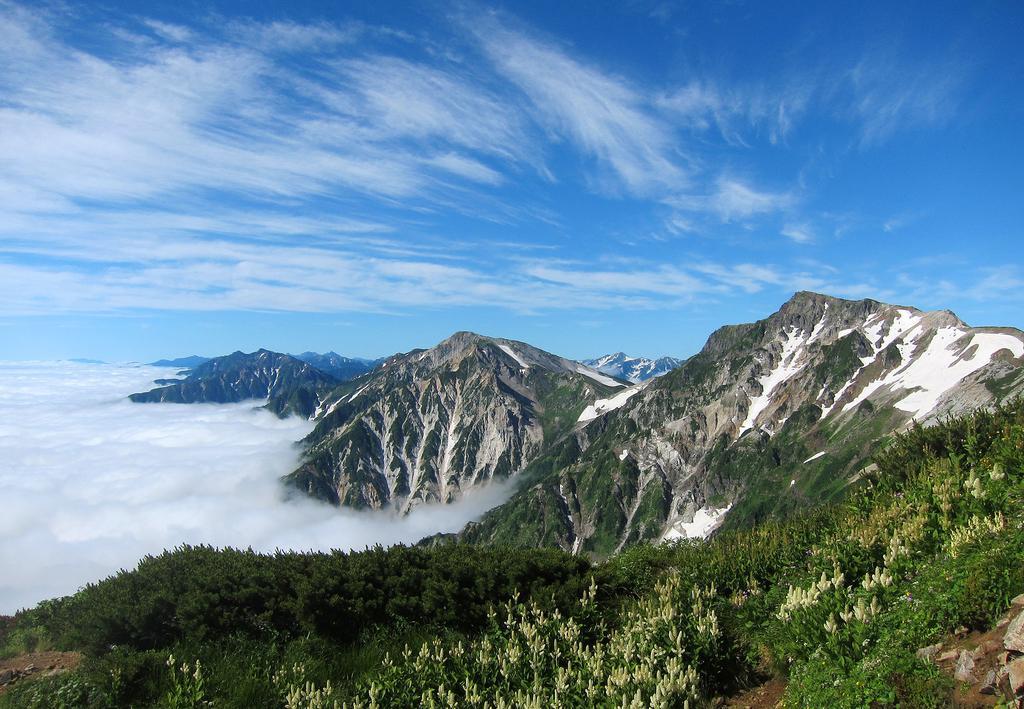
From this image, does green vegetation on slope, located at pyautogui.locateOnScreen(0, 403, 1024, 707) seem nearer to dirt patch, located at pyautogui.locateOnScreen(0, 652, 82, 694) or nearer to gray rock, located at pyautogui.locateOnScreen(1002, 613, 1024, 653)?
dirt patch, located at pyautogui.locateOnScreen(0, 652, 82, 694)

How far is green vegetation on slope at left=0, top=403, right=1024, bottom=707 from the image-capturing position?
8.12 metres

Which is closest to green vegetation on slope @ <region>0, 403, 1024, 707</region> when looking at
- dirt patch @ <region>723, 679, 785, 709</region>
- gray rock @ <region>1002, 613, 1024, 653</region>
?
dirt patch @ <region>723, 679, 785, 709</region>

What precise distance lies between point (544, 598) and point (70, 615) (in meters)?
13.9

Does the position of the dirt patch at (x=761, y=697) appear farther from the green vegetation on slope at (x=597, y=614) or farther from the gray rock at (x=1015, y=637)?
the gray rock at (x=1015, y=637)

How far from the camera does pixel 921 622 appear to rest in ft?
25.6

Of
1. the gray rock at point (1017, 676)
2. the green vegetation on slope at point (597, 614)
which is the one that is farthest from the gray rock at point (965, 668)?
the gray rock at point (1017, 676)

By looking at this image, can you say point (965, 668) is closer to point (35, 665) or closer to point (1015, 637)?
point (1015, 637)

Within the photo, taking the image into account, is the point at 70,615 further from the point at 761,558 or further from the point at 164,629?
the point at 761,558

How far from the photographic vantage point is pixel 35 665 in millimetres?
14164

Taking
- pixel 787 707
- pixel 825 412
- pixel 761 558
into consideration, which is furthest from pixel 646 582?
pixel 825 412

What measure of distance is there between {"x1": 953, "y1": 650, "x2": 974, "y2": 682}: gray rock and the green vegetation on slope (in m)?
0.31

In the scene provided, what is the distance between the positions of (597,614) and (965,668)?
7092 millimetres

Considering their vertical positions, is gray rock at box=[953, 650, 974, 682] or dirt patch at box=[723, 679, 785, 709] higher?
gray rock at box=[953, 650, 974, 682]

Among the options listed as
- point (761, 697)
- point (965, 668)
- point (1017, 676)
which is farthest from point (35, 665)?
point (1017, 676)
